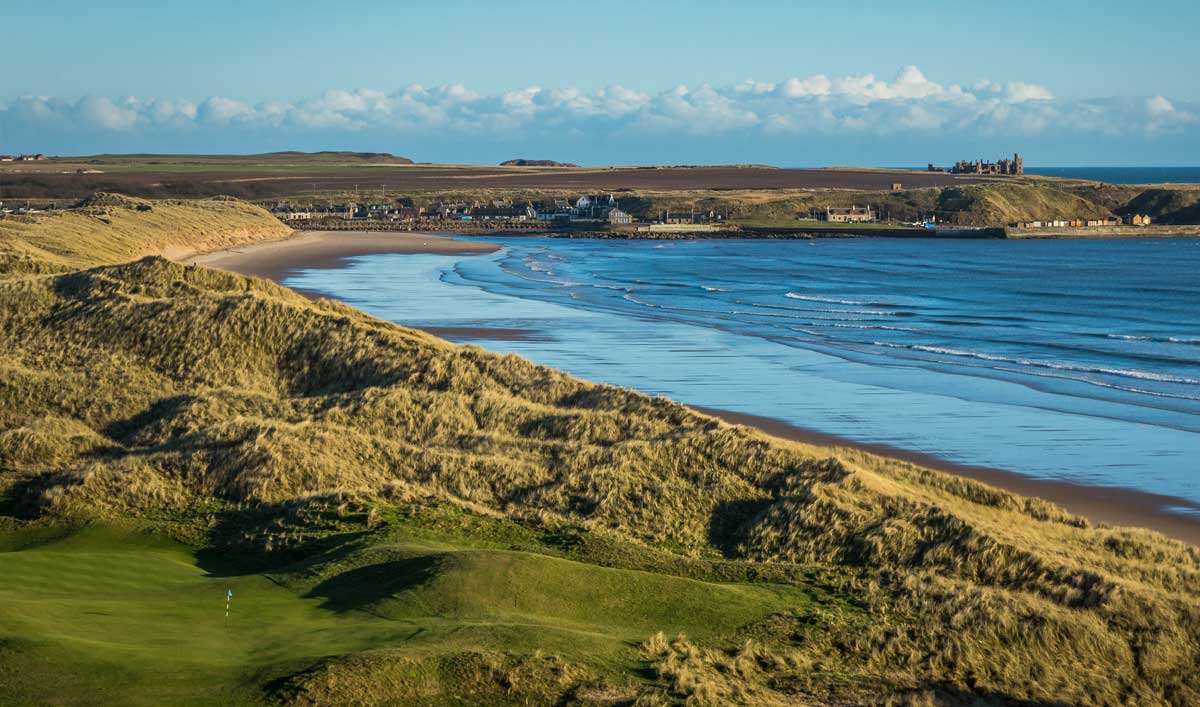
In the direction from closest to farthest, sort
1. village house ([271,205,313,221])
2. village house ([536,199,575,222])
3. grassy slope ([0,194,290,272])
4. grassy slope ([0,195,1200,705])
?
1. grassy slope ([0,195,1200,705])
2. grassy slope ([0,194,290,272])
3. village house ([271,205,313,221])
4. village house ([536,199,575,222])

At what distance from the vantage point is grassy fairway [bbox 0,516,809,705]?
999 cm

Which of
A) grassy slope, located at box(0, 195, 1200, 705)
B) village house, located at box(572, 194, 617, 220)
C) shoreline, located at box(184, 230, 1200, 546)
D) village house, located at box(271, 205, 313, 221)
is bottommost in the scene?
village house, located at box(271, 205, 313, 221)

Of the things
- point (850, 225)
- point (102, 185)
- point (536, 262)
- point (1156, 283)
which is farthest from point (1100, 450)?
point (102, 185)

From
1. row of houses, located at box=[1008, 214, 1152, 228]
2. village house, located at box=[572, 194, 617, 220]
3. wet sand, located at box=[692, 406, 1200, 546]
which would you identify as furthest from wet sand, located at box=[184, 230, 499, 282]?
row of houses, located at box=[1008, 214, 1152, 228]

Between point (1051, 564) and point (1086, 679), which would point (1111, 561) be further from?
point (1086, 679)

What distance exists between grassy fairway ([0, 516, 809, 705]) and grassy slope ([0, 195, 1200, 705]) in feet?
0.13

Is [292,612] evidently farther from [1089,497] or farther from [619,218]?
[619,218]

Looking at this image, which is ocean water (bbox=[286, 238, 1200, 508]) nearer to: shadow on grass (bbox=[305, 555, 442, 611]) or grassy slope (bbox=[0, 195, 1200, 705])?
grassy slope (bbox=[0, 195, 1200, 705])

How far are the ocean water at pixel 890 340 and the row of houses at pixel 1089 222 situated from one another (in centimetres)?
5975

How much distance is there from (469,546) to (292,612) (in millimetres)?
3595

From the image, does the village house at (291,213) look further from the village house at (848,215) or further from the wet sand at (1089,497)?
the wet sand at (1089,497)

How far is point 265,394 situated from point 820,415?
13.1 metres

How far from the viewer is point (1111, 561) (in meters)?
16.4

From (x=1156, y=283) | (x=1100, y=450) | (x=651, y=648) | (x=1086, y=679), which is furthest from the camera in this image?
(x=1156, y=283)
